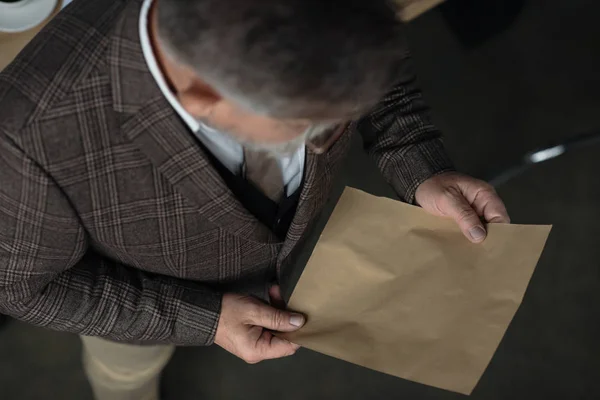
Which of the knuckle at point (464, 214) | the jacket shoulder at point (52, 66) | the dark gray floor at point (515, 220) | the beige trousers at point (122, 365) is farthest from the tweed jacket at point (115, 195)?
the dark gray floor at point (515, 220)

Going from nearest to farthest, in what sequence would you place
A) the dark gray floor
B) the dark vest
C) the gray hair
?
the gray hair
the dark vest
the dark gray floor

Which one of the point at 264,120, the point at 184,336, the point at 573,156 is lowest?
the point at 573,156

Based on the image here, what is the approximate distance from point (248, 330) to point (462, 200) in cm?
33

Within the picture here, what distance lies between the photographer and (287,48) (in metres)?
0.45

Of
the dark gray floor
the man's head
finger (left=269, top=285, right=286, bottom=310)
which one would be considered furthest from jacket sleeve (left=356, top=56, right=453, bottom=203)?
the dark gray floor

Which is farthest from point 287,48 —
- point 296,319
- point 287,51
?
point 296,319

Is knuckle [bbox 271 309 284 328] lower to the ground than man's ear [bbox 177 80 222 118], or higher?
lower

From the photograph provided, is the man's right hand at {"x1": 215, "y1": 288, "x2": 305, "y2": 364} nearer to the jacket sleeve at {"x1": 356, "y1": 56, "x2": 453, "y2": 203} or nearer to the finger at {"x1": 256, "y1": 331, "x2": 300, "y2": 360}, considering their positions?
the finger at {"x1": 256, "y1": 331, "x2": 300, "y2": 360}

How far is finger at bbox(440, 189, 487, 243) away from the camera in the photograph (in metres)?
0.79

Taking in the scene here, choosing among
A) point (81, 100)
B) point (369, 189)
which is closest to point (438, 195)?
point (81, 100)

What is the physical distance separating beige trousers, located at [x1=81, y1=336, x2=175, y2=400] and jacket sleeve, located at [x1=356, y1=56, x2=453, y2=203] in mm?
487

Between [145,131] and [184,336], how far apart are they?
333mm

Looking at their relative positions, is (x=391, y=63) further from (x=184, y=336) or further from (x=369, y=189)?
(x=369, y=189)

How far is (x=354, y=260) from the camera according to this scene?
2.60ft
